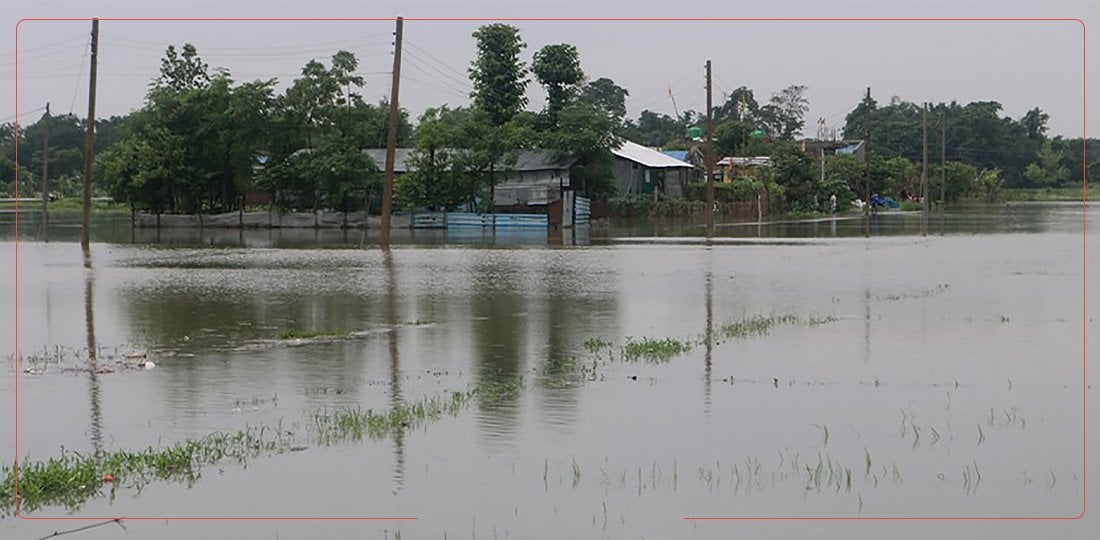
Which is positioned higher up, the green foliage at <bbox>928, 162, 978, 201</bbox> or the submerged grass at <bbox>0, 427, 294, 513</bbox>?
the green foliage at <bbox>928, 162, 978, 201</bbox>

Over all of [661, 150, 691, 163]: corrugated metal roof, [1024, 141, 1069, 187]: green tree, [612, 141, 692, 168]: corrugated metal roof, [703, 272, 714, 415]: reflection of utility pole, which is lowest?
[703, 272, 714, 415]: reflection of utility pole

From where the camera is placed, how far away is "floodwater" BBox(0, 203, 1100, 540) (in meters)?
8.35

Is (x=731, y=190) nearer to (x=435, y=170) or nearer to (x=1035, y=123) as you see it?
(x=435, y=170)

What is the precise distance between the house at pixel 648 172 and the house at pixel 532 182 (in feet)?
16.3

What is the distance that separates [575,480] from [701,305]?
11845 millimetres

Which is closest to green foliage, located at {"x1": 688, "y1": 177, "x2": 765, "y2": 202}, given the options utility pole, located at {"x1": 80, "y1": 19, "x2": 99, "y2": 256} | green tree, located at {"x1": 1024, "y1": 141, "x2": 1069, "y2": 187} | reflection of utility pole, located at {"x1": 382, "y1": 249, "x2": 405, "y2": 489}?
utility pole, located at {"x1": 80, "y1": 19, "x2": 99, "y2": 256}

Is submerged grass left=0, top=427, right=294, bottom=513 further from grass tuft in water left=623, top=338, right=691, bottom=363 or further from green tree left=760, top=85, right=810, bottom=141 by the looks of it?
green tree left=760, top=85, right=810, bottom=141

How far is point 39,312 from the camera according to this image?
19.9 meters

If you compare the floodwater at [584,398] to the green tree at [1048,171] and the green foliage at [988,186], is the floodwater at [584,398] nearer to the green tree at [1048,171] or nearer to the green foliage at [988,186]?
the green foliage at [988,186]

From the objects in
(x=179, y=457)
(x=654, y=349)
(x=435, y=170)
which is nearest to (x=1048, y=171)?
(x=435, y=170)

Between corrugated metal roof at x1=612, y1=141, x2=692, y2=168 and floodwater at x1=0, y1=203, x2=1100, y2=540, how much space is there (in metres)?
36.3

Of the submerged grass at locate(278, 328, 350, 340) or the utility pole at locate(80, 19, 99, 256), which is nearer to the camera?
the submerged grass at locate(278, 328, 350, 340)

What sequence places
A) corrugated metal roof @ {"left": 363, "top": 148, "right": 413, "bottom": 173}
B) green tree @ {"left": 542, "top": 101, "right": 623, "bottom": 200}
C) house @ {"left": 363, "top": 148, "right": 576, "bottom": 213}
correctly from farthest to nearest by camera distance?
corrugated metal roof @ {"left": 363, "top": 148, "right": 413, "bottom": 173}
green tree @ {"left": 542, "top": 101, "right": 623, "bottom": 200}
house @ {"left": 363, "top": 148, "right": 576, "bottom": 213}

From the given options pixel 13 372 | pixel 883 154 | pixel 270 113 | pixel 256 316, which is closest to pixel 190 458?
pixel 13 372
